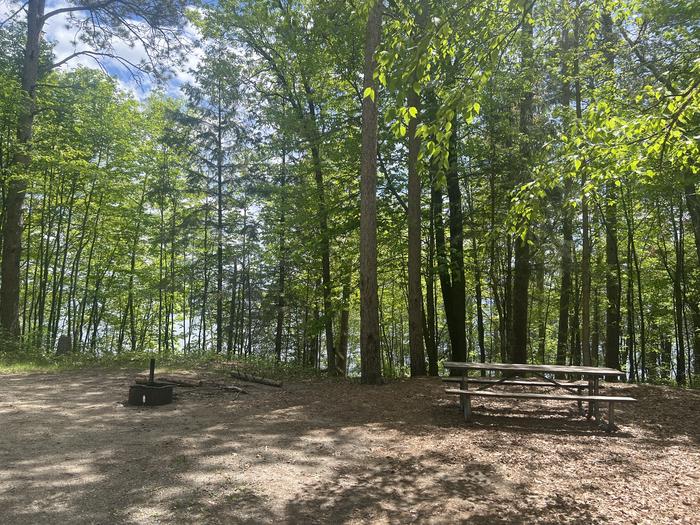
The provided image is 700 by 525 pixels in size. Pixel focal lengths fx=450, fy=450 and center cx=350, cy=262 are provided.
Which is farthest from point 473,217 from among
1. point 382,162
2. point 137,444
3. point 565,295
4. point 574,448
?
point 137,444

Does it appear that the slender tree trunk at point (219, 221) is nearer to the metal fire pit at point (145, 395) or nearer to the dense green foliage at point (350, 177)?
the dense green foliage at point (350, 177)

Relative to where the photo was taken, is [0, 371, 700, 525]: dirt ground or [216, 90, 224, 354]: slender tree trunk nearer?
[0, 371, 700, 525]: dirt ground

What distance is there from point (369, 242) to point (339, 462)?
16.6ft

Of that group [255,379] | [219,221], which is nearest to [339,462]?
[255,379]

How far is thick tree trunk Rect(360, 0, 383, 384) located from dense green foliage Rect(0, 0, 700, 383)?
2.96 feet

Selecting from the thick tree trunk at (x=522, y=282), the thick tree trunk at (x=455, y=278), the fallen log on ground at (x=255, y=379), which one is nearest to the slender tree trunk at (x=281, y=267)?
the thick tree trunk at (x=455, y=278)

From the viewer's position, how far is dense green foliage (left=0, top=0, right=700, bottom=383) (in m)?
8.87

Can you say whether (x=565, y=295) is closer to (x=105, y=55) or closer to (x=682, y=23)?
(x=682, y=23)

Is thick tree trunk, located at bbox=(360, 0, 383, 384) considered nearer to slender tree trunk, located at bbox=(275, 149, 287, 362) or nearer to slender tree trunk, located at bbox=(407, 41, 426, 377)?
slender tree trunk, located at bbox=(407, 41, 426, 377)

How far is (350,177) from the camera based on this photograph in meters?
12.5

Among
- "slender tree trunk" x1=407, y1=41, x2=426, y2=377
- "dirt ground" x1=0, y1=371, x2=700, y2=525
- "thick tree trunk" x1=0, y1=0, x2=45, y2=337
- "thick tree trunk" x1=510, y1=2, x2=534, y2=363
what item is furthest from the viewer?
"thick tree trunk" x1=0, y1=0, x2=45, y2=337

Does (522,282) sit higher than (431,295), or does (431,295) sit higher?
(522,282)

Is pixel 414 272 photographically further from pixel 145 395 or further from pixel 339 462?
pixel 339 462

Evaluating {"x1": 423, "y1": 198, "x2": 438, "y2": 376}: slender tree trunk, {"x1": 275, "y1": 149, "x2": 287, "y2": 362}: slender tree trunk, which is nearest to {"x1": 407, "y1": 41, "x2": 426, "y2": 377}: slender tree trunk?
{"x1": 423, "y1": 198, "x2": 438, "y2": 376}: slender tree trunk
